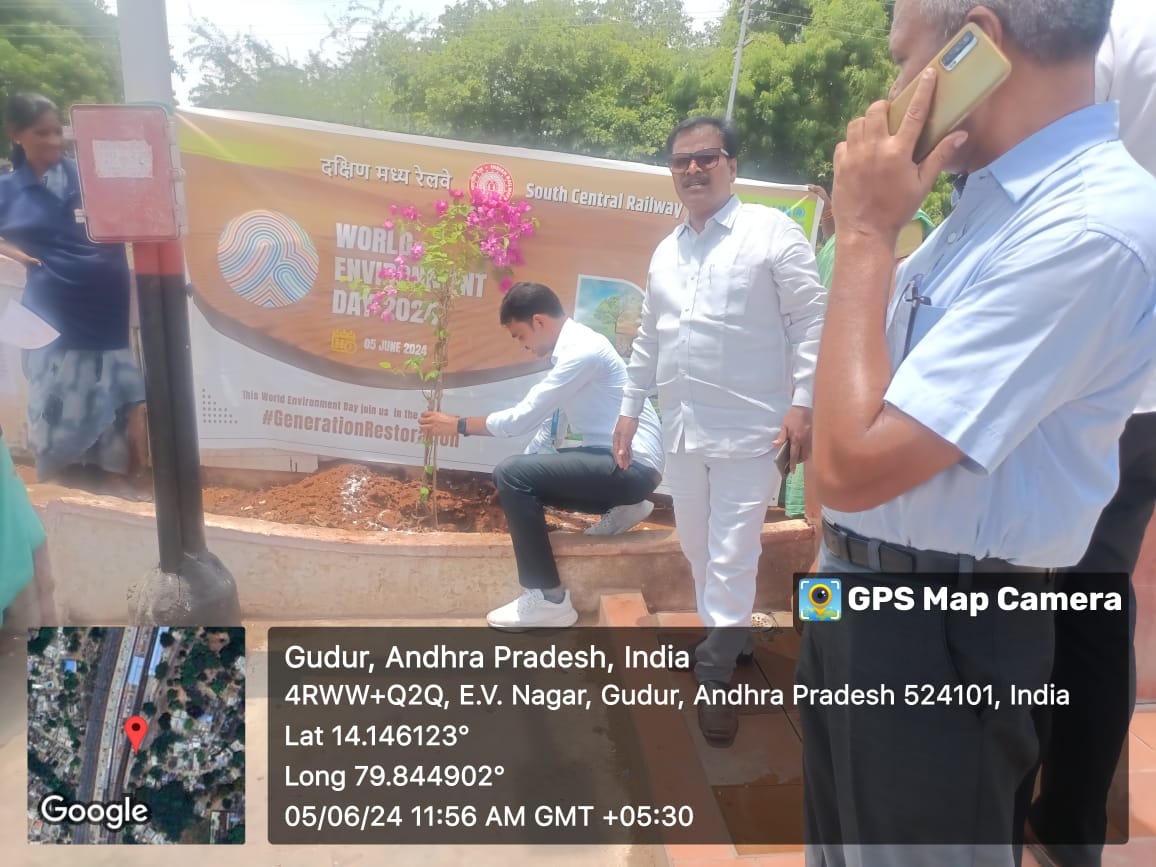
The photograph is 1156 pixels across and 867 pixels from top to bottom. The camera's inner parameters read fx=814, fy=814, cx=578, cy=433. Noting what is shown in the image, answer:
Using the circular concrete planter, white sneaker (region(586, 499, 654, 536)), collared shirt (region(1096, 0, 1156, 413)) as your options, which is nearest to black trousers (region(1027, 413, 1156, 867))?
collared shirt (region(1096, 0, 1156, 413))

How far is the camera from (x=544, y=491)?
10.6ft

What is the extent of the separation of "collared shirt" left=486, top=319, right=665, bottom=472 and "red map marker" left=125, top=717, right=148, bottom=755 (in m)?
1.70

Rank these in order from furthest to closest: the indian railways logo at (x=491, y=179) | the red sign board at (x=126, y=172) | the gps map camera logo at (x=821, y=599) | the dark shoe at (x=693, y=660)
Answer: the indian railways logo at (x=491, y=179), the dark shoe at (x=693, y=660), the red sign board at (x=126, y=172), the gps map camera logo at (x=821, y=599)

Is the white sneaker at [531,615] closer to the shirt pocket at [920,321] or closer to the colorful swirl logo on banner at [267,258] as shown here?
the colorful swirl logo on banner at [267,258]

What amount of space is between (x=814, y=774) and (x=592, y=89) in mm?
20533

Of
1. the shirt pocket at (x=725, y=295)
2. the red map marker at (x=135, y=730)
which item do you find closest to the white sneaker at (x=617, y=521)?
the shirt pocket at (x=725, y=295)

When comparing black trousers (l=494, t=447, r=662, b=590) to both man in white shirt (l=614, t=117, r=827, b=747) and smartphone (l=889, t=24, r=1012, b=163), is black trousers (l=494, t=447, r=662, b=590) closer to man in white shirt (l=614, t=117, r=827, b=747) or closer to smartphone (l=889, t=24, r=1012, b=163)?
man in white shirt (l=614, t=117, r=827, b=747)

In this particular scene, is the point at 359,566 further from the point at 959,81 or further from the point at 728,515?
the point at 959,81

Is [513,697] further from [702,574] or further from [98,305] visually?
[98,305]

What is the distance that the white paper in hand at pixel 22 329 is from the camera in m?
2.73

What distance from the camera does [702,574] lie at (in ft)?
9.35

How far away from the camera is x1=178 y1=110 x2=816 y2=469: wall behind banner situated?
4.19 metres

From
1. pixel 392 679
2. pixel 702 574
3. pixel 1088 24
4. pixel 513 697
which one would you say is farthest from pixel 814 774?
pixel 392 679

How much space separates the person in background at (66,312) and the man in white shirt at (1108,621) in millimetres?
4249
